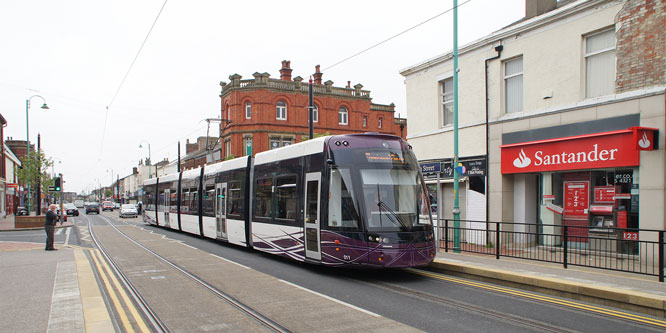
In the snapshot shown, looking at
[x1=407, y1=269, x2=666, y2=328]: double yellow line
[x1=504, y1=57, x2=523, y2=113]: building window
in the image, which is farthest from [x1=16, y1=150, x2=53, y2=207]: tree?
[x1=407, y1=269, x2=666, y2=328]: double yellow line

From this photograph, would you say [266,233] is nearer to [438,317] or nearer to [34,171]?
[438,317]

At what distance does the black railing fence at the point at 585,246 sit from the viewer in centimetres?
1021

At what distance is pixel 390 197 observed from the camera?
10188 mm

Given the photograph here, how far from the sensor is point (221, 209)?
692 inches

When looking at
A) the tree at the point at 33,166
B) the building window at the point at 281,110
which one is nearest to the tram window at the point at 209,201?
the tree at the point at 33,166

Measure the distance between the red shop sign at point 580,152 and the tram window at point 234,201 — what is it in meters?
9.03

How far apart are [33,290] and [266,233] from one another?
6040 mm

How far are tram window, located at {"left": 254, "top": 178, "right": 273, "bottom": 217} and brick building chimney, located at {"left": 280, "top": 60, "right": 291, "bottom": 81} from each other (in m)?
37.2

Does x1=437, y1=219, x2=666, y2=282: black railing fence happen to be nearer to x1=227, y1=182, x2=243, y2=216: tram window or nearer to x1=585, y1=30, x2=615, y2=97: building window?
x1=585, y1=30, x2=615, y2=97: building window

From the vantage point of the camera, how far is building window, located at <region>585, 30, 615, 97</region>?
12883mm

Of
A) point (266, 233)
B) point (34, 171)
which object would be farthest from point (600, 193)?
point (34, 171)

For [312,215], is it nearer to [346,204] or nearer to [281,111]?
[346,204]

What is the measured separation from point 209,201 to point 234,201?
328 cm

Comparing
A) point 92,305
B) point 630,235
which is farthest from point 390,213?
point 630,235
